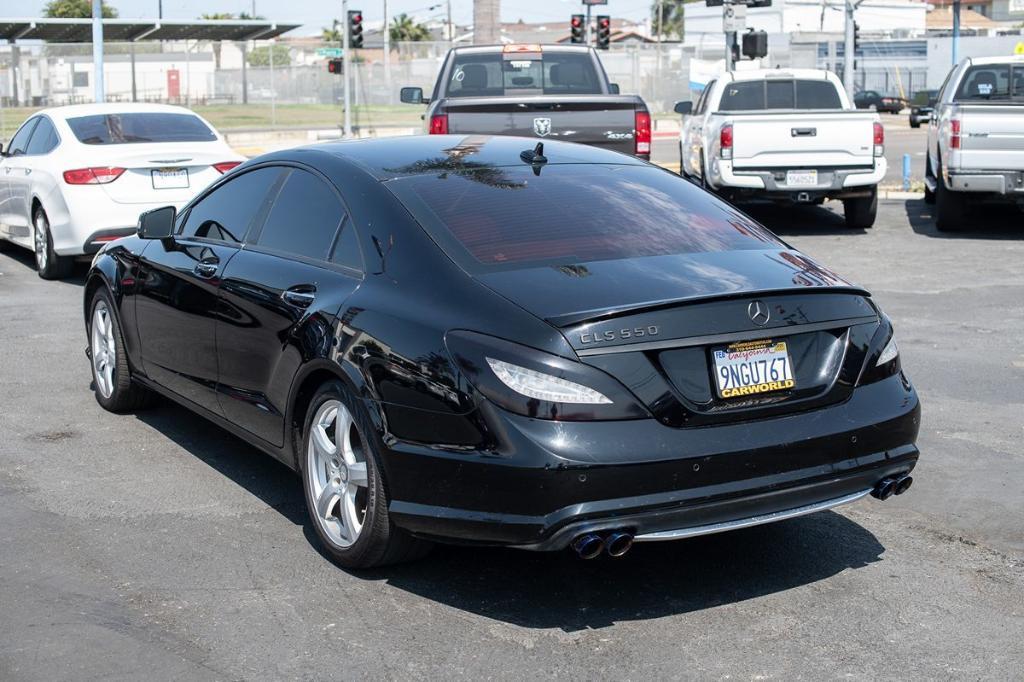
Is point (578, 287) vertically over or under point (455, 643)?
over

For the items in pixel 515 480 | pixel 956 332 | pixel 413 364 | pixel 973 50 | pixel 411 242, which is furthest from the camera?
pixel 973 50

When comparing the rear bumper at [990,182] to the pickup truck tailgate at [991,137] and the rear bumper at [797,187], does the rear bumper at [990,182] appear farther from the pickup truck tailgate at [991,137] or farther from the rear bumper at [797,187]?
the rear bumper at [797,187]

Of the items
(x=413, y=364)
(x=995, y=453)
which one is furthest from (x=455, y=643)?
(x=995, y=453)

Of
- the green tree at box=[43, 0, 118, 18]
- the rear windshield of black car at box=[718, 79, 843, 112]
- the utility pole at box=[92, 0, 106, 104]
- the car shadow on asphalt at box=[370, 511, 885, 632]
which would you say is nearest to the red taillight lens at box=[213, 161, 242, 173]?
the rear windshield of black car at box=[718, 79, 843, 112]

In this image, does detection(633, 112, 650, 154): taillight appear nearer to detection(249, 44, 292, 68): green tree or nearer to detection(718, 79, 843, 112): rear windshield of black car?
detection(718, 79, 843, 112): rear windshield of black car

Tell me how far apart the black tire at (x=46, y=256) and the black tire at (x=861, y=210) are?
28.7ft

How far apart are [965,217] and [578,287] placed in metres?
13.1

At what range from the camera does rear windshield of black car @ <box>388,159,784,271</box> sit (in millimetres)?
5004

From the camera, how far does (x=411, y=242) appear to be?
198 inches

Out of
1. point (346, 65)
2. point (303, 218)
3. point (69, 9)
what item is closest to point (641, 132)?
point (303, 218)

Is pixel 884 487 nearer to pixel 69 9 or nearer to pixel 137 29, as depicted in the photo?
pixel 137 29

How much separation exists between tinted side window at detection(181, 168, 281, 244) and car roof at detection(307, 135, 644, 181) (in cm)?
16

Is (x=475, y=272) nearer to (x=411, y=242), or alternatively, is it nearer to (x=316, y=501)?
(x=411, y=242)

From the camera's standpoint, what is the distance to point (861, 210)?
16141 millimetres
